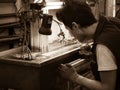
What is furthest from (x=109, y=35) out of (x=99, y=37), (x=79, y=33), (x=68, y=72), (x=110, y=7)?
(x=110, y=7)

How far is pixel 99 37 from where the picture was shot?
1.53 meters

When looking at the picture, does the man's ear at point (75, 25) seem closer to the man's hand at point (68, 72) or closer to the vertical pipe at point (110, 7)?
the man's hand at point (68, 72)

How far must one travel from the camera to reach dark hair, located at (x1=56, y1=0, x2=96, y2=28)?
160 centimetres

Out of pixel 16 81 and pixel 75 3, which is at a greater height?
pixel 75 3

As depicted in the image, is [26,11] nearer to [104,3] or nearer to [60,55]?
[60,55]

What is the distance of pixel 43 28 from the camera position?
78.8 inches

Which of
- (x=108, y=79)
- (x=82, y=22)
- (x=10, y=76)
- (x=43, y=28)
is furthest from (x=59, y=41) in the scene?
(x=108, y=79)

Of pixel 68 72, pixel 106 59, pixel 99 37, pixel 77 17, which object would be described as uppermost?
pixel 77 17

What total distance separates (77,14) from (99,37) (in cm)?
21

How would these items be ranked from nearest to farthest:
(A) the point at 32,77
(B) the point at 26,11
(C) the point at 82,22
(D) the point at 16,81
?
(C) the point at 82,22 < (A) the point at 32,77 < (D) the point at 16,81 < (B) the point at 26,11

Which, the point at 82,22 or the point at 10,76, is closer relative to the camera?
the point at 82,22

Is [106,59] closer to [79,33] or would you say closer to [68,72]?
[79,33]

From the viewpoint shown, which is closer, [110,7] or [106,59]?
[106,59]

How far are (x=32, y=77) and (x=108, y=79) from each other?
60 cm
